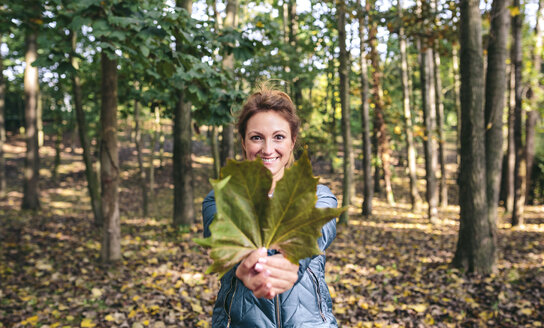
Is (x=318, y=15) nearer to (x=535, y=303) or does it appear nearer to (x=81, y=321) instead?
(x=535, y=303)

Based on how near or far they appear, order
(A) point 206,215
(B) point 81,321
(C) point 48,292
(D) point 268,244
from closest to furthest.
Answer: (D) point 268,244 → (A) point 206,215 → (B) point 81,321 → (C) point 48,292

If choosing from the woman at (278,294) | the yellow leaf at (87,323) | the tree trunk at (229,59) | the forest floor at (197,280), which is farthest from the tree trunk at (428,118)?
the woman at (278,294)

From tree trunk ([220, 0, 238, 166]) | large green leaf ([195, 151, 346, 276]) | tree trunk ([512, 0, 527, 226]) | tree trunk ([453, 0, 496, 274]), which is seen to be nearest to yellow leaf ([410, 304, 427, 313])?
tree trunk ([453, 0, 496, 274])

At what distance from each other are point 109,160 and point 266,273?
5.41 m

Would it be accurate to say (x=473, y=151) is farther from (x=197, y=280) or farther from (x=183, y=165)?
(x=183, y=165)

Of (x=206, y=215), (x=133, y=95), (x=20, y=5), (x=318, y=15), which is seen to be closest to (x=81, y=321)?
(x=206, y=215)

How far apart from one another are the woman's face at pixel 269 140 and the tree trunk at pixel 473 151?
513 cm

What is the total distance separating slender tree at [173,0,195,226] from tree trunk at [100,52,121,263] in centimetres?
255

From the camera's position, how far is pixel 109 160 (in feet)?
18.8

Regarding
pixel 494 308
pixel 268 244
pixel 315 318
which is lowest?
pixel 494 308

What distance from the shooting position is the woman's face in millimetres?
1558

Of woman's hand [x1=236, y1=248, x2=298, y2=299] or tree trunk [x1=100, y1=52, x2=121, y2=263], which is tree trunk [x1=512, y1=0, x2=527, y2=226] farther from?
woman's hand [x1=236, y1=248, x2=298, y2=299]

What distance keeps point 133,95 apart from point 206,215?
23.7ft

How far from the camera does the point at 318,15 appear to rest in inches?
464
